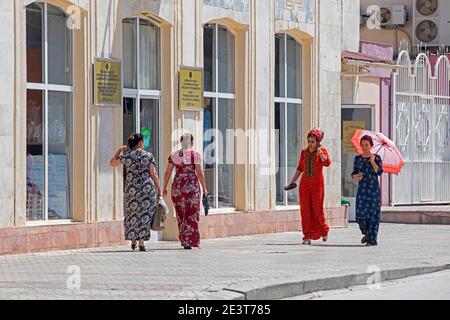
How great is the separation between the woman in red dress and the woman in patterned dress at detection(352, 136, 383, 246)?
0.55m

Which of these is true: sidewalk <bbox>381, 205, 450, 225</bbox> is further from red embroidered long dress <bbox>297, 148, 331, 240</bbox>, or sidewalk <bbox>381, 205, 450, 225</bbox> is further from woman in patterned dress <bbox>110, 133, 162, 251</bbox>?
woman in patterned dress <bbox>110, 133, 162, 251</bbox>

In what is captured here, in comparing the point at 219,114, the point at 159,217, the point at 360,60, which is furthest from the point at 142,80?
the point at 360,60

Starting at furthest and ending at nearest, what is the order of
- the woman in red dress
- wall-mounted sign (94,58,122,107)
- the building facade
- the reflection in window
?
the woman in red dress → the reflection in window → wall-mounted sign (94,58,122,107) → the building facade

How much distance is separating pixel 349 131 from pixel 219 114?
6938mm

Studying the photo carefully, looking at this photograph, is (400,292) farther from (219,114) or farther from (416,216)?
(416,216)

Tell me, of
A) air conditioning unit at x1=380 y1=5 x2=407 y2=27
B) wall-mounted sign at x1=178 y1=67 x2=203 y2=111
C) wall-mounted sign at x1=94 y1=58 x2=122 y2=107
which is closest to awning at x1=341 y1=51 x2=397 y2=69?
wall-mounted sign at x1=178 y1=67 x2=203 y2=111

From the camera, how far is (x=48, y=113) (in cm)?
1995

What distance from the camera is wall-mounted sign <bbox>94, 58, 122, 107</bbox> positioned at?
2066cm

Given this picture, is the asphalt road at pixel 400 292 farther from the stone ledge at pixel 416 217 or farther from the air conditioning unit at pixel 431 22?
the air conditioning unit at pixel 431 22

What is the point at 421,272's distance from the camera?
17.6m

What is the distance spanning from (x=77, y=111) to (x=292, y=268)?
5.19 meters

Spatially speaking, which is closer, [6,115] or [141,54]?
[6,115]

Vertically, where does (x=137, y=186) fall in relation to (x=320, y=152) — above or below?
below

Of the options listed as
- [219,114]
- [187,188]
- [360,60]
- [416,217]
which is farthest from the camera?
[416,217]
